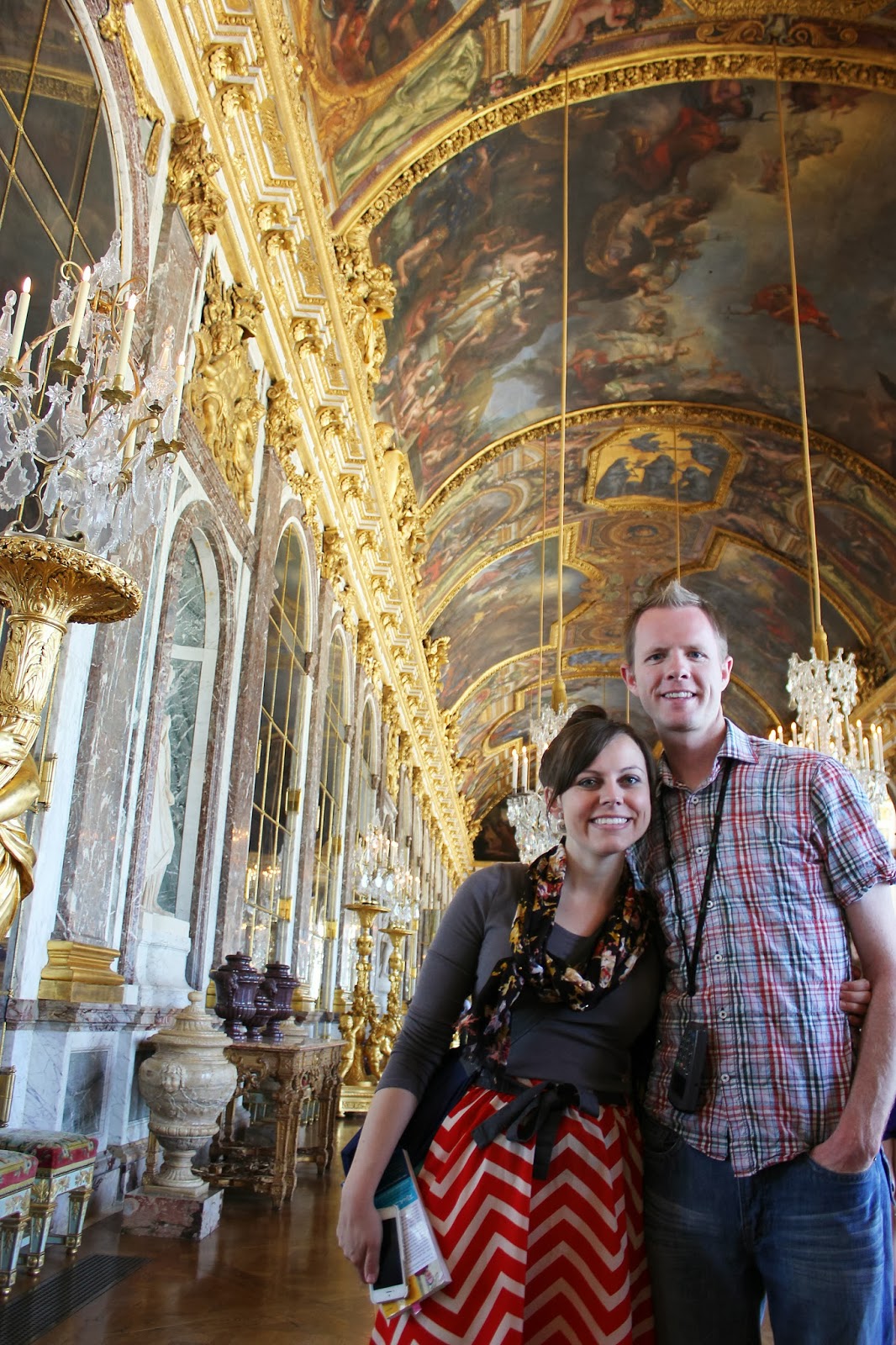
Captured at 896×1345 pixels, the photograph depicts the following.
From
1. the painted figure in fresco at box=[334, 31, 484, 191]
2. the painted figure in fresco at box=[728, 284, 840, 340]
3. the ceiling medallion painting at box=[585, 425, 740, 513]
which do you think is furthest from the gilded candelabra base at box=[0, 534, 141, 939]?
the ceiling medallion painting at box=[585, 425, 740, 513]

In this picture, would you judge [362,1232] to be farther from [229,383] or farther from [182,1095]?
[229,383]

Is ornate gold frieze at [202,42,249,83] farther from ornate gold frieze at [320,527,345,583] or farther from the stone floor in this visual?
the stone floor

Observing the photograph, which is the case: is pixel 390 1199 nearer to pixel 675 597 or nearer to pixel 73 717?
pixel 675 597

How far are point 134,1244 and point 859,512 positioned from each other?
17.5 meters

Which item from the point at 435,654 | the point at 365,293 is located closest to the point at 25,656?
the point at 365,293

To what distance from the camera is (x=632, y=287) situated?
15281 millimetres

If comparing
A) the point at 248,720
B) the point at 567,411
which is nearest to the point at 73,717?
the point at 248,720

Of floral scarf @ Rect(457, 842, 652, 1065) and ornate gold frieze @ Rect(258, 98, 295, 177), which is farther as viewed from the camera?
ornate gold frieze @ Rect(258, 98, 295, 177)

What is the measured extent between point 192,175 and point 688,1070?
624 cm

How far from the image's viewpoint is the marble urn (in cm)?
474

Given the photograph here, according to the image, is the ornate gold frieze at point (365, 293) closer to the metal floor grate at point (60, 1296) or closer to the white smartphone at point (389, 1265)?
the metal floor grate at point (60, 1296)

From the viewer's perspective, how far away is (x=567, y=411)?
18.0m

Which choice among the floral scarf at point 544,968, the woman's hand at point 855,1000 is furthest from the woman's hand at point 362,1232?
the woman's hand at point 855,1000

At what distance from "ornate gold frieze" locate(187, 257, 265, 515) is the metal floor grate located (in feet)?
16.3
